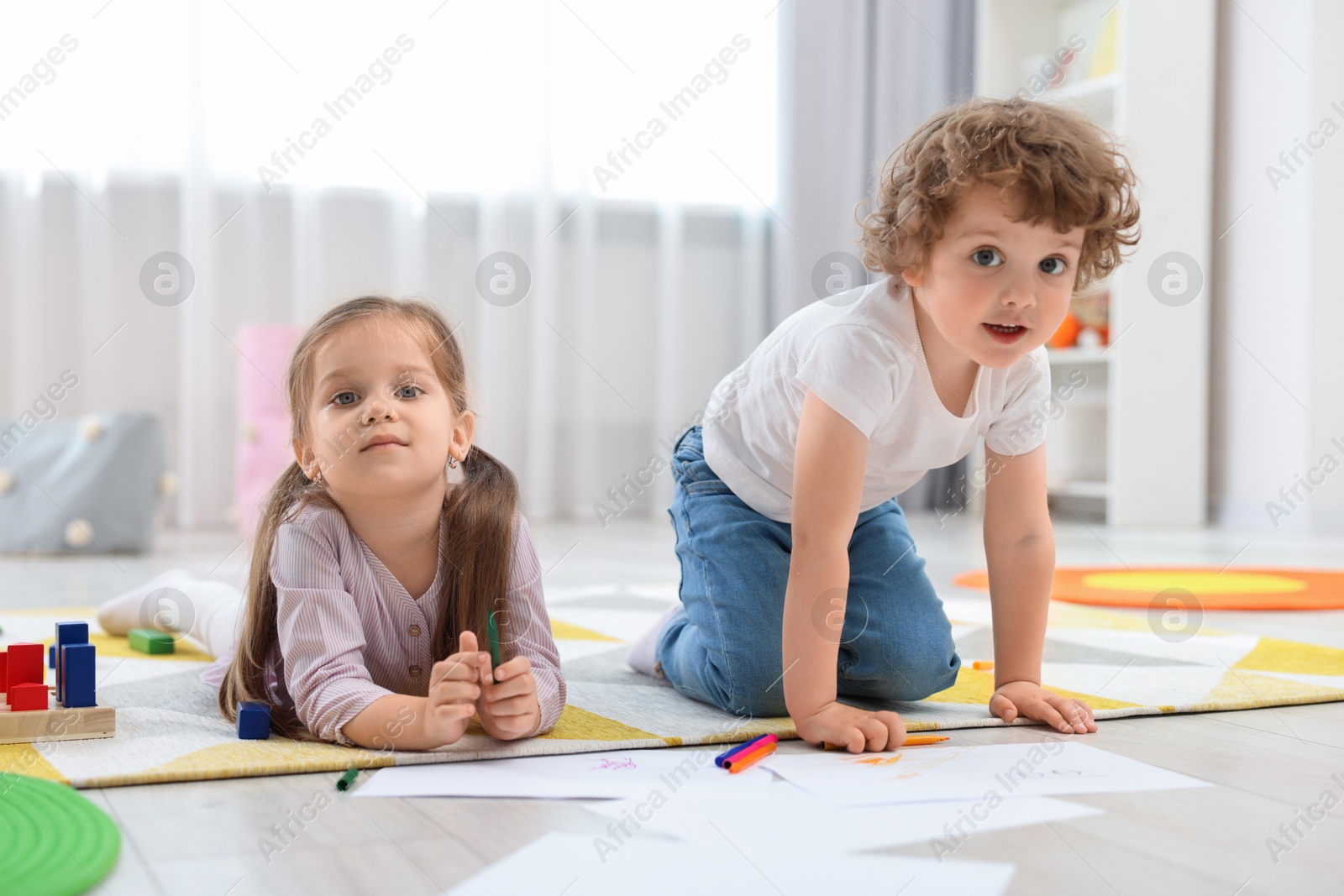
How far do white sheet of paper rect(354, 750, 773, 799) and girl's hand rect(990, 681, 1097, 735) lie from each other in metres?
0.25

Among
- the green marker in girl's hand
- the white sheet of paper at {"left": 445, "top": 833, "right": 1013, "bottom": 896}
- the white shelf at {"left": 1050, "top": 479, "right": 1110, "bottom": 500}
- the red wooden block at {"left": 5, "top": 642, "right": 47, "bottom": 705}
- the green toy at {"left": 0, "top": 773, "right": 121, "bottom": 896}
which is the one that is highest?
the green marker in girl's hand

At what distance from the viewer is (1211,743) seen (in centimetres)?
87

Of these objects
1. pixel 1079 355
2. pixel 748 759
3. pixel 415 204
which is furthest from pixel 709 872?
pixel 1079 355

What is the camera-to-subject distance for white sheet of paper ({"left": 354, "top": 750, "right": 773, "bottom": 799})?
0.72 m

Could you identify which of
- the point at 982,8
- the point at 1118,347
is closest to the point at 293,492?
the point at 1118,347

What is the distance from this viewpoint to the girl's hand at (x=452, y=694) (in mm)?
785

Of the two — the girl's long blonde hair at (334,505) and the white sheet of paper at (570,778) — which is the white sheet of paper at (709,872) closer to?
the white sheet of paper at (570,778)

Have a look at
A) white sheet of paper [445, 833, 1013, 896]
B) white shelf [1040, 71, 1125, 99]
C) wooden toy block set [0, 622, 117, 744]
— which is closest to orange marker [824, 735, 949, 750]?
white sheet of paper [445, 833, 1013, 896]

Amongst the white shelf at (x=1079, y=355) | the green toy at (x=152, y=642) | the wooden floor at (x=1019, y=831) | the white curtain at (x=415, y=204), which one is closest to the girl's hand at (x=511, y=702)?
Result: the wooden floor at (x=1019, y=831)

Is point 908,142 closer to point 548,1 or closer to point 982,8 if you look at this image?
point 548,1

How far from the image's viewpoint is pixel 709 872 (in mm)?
589

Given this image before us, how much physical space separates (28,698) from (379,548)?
10.1 inches

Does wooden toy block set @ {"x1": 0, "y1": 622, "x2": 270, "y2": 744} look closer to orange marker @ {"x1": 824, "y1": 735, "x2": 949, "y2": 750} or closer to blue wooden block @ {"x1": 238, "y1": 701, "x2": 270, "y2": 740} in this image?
blue wooden block @ {"x1": 238, "y1": 701, "x2": 270, "y2": 740}

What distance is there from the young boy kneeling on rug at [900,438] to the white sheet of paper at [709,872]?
232 mm
